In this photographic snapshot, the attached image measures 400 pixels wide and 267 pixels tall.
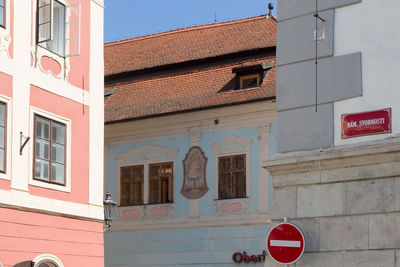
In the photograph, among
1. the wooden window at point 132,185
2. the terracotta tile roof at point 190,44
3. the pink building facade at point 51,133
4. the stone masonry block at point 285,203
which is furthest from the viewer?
the terracotta tile roof at point 190,44

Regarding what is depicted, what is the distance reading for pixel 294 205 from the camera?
959 centimetres

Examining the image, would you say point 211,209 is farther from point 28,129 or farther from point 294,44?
point 294,44

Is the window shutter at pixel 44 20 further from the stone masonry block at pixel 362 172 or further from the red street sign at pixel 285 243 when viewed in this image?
the stone masonry block at pixel 362 172

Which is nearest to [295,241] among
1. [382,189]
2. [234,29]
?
[382,189]

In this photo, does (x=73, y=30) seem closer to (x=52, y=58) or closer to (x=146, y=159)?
(x=52, y=58)

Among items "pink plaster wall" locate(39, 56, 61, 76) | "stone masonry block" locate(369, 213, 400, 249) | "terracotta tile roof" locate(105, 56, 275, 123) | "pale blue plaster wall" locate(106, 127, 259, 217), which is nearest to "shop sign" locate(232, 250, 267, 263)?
"pale blue plaster wall" locate(106, 127, 259, 217)

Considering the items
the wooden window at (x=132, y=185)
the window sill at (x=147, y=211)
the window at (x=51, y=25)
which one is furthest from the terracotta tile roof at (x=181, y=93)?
the window at (x=51, y=25)

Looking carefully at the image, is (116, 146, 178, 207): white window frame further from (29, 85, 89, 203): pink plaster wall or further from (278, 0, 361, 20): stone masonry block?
(278, 0, 361, 20): stone masonry block

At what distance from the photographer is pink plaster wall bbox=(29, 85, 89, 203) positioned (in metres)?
17.0

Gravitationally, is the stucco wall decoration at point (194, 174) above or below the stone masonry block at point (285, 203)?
above

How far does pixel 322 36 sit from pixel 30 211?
8.39 metres

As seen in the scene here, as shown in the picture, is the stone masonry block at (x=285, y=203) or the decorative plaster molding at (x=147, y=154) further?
the decorative plaster molding at (x=147, y=154)

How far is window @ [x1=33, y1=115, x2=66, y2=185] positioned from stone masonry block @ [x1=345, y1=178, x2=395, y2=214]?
902cm

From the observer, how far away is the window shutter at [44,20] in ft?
56.7
